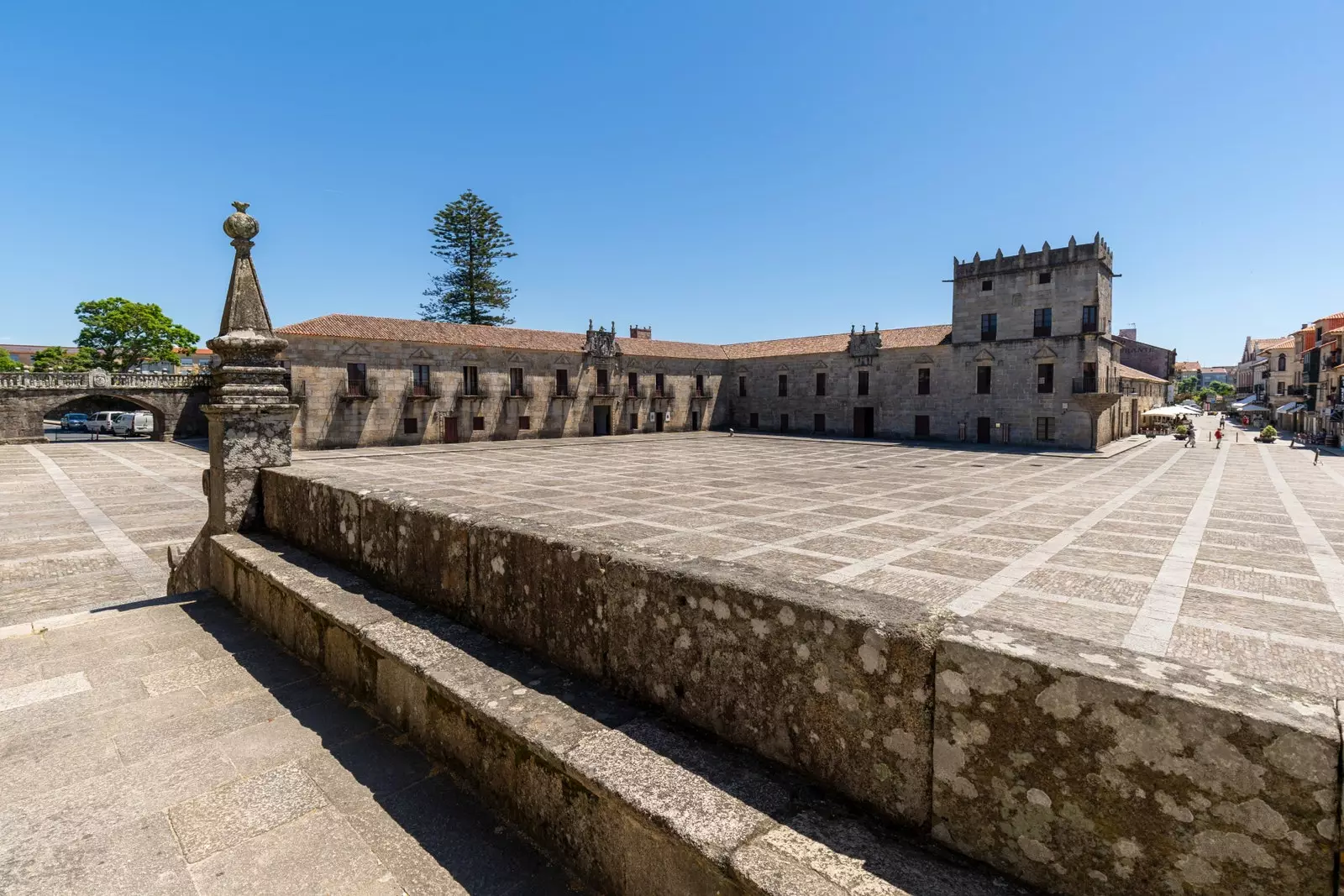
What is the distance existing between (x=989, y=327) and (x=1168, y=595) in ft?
102

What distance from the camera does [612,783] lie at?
6.98 ft

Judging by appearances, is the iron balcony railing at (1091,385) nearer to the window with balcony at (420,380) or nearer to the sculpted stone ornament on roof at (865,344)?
the sculpted stone ornament on roof at (865,344)

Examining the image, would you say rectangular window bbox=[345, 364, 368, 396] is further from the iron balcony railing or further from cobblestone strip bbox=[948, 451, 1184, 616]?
the iron balcony railing

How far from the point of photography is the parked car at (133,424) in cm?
4316

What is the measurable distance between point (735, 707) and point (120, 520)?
1828cm

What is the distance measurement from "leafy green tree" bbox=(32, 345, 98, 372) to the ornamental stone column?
63828 millimetres

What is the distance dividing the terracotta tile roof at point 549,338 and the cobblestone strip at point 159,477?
8.25 m

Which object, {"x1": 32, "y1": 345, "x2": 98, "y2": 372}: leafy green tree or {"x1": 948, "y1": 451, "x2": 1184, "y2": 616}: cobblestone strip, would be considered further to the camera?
{"x1": 32, "y1": 345, "x2": 98, "y2": 372}: leafy green tree

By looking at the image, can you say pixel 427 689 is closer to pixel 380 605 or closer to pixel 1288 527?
pixel 380 605

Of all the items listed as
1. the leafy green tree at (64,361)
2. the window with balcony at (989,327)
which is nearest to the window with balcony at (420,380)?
the window with balcony at (989,327)

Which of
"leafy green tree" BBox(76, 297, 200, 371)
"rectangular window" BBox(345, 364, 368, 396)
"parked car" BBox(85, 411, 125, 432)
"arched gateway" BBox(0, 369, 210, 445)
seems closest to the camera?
"rectangular window" BBox(345, 364, 368, 396)

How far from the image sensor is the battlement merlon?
31.9 meters

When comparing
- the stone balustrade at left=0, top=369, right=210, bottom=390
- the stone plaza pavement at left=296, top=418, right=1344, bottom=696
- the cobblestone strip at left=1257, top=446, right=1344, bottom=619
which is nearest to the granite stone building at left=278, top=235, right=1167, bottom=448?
the stone plaza pavement at left=296, top=418, right=1344, bottom=696

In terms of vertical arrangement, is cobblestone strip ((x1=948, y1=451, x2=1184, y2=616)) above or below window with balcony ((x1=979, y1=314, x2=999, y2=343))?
below
